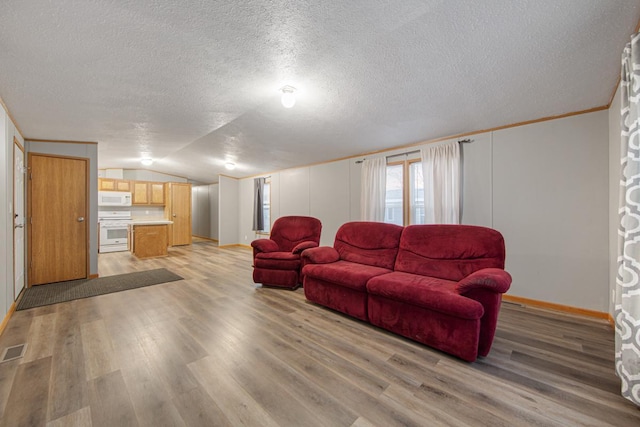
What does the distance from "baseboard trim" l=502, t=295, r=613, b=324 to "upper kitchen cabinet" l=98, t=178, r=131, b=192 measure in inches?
358

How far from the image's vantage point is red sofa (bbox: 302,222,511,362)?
1940mm

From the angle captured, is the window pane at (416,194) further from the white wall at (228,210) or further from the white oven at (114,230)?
the white oven at (114,230)

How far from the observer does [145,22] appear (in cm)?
162

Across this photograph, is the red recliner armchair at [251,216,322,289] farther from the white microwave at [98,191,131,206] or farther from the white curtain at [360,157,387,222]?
the white microwave at [98,191,131,206]

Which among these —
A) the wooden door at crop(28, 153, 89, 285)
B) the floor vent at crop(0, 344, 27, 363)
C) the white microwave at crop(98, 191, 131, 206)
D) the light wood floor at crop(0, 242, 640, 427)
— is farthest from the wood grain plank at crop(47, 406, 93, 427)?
the white microwave at crop(98, 191, 131, 206)

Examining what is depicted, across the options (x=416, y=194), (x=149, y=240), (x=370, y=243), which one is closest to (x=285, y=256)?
(x=370, y=243)

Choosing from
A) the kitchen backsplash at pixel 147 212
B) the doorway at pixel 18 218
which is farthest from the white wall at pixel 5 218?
the kitchen backsplash at pixel 147 212

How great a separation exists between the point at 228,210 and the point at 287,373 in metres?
6.75

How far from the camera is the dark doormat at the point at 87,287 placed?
321cm

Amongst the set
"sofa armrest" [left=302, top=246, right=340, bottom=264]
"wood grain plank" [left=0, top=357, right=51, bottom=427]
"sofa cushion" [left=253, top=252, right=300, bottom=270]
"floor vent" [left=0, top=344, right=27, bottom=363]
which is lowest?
"wood grain plank" [left=0, top=357, right=51, bottom=427]

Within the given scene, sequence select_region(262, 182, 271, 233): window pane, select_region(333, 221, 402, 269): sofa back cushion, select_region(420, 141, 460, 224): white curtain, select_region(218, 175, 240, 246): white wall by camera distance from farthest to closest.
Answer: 1. select_region(218, 175, 240, 246): white wall
2. select_region(262, 182, 271, 233): window pane
3. select_region(420, 141, 460, 224): white curtain
4. select_region(333, 221, 402, 269): sofa back cushion

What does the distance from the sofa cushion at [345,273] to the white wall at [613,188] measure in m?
2.11

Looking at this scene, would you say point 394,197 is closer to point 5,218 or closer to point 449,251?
point 449,251

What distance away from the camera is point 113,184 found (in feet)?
23.0
